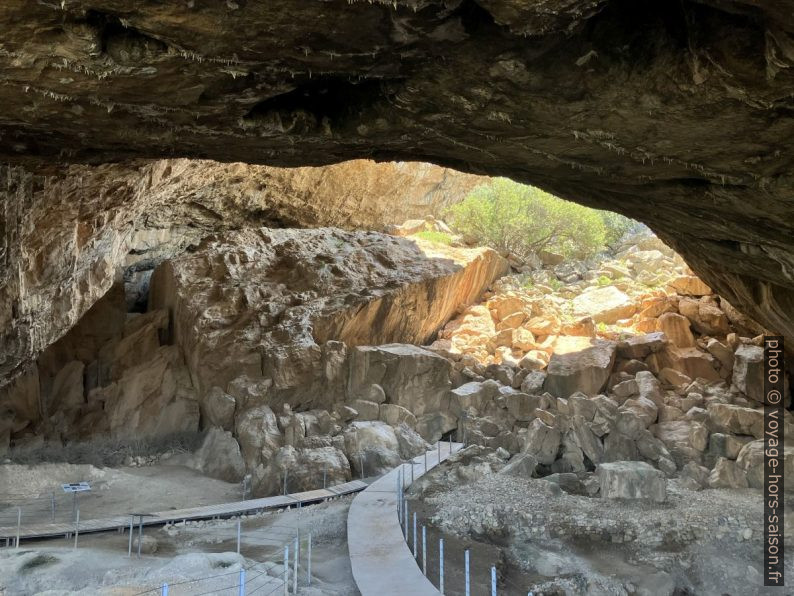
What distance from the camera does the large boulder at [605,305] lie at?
26.0 m

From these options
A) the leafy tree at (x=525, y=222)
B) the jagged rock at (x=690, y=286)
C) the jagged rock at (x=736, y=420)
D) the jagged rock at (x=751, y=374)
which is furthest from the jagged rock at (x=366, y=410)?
the leafy tree at (x=525, y=222)

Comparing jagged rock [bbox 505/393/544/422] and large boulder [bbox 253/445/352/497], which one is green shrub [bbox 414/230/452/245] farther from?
large boulder [bbox 253/445/352/497]

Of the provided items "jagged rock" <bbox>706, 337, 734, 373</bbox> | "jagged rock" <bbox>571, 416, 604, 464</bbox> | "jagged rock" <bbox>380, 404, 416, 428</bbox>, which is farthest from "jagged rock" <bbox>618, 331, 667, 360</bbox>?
"jagged rock" <bbox>380, 404, 416, 428</bbox>

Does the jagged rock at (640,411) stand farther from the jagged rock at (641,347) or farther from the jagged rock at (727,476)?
the jagged rock at (641,347)

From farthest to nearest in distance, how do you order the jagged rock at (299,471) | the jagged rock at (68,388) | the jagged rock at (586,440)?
the jagged rock at (68,388)
the jagged rock at (586,440)
the jagged rock at (299,471)

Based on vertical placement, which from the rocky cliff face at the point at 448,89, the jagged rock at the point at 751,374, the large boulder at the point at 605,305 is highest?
the rocky cliff face at the point at 448,89

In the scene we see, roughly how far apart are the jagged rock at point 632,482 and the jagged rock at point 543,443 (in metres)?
2.15

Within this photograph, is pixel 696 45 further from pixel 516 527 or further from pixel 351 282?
pixel 351 282

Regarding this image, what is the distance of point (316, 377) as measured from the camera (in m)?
21.0

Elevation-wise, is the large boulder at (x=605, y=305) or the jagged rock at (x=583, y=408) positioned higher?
the large boulder at (x=605, y=305)

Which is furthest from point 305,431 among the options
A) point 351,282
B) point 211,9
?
point 211,9

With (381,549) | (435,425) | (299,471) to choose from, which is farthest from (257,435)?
(381,549)

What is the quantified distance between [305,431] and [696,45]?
14.6 meters

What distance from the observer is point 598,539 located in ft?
41.9
